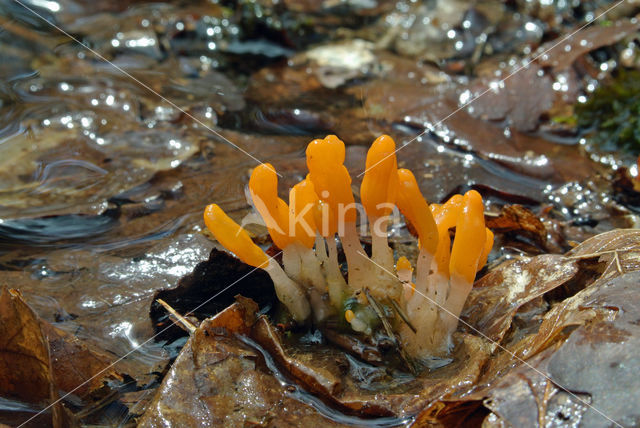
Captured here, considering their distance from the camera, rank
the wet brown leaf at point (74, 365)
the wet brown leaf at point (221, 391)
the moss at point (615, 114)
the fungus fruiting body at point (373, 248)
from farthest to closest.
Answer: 1. the moss at point (615, 114)
2. the wet brown leaf at point (74, 365)
3. the fungus fruiting body at point (373, 248)
4. the wet brown leaf at point (221, 391)

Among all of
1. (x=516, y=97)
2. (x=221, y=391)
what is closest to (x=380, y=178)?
(x=221, y=391)

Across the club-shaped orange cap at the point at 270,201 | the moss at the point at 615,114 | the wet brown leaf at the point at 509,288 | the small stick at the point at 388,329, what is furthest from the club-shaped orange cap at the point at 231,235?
the moss at the point at 615,114

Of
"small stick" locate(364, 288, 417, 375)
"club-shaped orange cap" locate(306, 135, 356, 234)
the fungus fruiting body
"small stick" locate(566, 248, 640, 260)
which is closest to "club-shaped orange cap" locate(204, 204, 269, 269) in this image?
the fungus fruiting body

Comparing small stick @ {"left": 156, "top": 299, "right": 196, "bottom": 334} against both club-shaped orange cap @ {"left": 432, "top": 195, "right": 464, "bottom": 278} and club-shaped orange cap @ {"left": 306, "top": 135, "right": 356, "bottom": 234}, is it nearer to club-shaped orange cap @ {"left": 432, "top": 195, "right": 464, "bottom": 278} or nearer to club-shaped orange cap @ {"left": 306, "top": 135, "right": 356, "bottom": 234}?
club-shaped orange cap @ {"left": 306, "top": 135, "right": 356, "bottom": 234}

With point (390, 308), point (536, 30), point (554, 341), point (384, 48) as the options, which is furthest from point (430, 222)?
point (536, 30)

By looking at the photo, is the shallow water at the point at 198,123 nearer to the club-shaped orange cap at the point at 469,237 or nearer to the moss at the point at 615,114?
the moss at the point at 615,114

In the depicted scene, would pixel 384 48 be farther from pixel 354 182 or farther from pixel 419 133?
pixel 354 182

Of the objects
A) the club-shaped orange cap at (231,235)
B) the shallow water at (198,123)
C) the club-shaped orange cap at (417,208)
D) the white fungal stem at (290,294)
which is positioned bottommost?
the shallow water at (198,123)

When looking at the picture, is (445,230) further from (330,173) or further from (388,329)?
(330,173)
